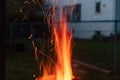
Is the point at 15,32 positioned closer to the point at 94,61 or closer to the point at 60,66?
the point at 94,61

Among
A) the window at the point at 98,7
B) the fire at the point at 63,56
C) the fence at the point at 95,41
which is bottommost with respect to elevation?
the fence at the point at 95,41

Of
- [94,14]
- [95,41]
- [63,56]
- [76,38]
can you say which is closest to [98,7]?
[94,14]

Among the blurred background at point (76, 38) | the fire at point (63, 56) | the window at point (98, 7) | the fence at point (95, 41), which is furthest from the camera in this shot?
the window at point (98, 7)

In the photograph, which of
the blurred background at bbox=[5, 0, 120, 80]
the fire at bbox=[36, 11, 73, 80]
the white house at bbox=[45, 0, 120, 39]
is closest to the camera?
the fire at bbox=[36, 11, 73, 80]

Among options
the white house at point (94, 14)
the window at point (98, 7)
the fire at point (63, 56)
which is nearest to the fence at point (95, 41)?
the white house at point (94, 14)

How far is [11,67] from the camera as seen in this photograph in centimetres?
1286

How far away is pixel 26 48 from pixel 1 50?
51.6 ft

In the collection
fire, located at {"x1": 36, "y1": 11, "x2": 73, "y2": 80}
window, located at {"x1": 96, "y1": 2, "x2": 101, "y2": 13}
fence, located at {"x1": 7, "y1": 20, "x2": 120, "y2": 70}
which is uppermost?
fire, located at {"x1": 36, "y1": 11, "x2": 73, "y2": 80}

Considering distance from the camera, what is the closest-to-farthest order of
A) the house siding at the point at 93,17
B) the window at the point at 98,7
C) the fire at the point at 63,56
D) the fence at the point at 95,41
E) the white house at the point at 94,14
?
the fire at the point at 63,56 < the fence at the point at 95,41 < the house siding at the point at 93,17 < the white house at the point at 94,14 < the window at the point at 98,7

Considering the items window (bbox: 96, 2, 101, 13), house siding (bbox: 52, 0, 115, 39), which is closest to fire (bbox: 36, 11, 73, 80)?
house siding (bbox: 52, 0, 115, 39)

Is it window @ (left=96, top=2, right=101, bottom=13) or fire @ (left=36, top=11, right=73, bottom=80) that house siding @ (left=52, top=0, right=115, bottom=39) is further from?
fire @ (left=36, top=11, right=73, bottom=80)

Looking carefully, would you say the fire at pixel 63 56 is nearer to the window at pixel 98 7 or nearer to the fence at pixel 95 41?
the fence at pixel 95 41

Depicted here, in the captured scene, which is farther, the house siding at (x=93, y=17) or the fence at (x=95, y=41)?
the house siding at (x=93, y=17)

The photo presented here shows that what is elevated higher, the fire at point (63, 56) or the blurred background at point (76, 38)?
the fire at point (63, 56)
